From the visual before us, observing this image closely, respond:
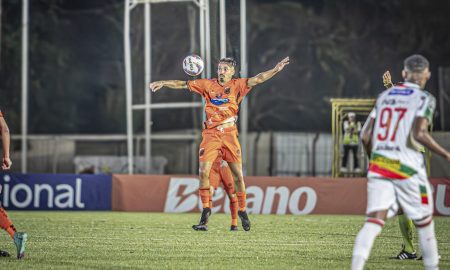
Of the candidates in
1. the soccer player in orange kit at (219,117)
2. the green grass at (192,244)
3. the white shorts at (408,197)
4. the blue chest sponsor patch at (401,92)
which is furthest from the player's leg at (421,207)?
the soccer player in orange kit at (219,117)

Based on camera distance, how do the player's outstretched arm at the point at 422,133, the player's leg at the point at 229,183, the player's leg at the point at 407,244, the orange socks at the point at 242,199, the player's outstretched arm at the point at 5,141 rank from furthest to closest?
the player's leg at the point at 229,183 → the orange socks at the point at 242,199 → the player's leg at the point at 407,244 → the player's outstretched arm at the point at 5,141 → the player's outstretched arm at the point at 422,133

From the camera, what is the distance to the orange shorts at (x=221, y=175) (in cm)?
1555

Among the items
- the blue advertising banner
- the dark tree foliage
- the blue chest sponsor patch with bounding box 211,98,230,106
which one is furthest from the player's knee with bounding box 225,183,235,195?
the dark tree foliage

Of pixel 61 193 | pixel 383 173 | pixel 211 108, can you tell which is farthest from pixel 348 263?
pixel 61 193

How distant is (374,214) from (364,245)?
35 cm

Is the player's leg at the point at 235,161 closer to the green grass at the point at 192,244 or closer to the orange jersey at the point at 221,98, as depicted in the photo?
the orange jersey at the point at 221,98

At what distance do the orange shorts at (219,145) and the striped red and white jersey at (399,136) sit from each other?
6180 millimetres

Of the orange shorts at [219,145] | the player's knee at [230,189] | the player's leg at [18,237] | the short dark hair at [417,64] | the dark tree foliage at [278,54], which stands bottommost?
the player's leg at [18,237]

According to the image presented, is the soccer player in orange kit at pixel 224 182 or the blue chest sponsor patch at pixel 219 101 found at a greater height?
the blue chest sponsor patch at pixel 219 101

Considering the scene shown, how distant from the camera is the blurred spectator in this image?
78.6ft

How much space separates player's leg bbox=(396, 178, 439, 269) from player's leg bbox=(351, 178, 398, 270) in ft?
0.35

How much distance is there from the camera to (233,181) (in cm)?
1529

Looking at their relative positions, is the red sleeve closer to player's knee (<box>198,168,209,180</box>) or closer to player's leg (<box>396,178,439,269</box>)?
player's knee (<box>198,168,209,180</box>)

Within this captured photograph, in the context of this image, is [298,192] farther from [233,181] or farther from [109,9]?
[109,9]
